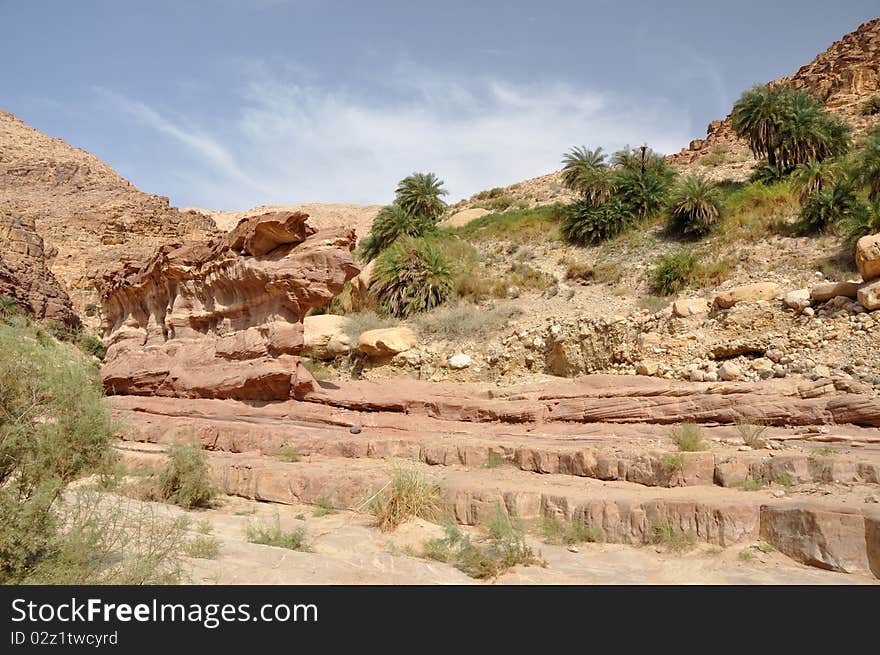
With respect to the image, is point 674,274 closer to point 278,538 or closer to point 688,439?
A: point 688,439

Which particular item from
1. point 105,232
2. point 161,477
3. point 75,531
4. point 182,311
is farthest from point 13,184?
point 75,531

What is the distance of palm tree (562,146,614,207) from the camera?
22484 mm

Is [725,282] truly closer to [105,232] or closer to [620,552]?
[620,552]

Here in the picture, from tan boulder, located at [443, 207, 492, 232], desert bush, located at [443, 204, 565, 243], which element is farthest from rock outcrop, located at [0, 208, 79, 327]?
tan boulder, located at [443, 207, 492, 232]

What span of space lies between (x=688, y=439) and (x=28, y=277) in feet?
95.7

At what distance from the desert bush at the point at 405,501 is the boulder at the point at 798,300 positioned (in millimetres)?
8283

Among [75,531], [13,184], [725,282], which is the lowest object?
[75,531]

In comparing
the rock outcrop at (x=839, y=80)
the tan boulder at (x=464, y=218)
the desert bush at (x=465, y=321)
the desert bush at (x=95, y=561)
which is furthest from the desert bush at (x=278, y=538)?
the rock outcrop at (x=839, y=80)

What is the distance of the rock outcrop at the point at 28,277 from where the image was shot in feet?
86.5

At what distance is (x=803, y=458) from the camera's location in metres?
6.66

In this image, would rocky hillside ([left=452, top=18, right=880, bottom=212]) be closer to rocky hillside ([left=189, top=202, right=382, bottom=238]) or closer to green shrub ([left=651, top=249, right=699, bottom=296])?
green shrub ([left=651, top=249, right=699, bottom=296])

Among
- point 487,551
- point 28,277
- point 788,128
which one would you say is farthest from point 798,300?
point 28,277

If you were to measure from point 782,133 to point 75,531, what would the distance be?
84.1 feet

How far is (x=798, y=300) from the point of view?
466 inches
